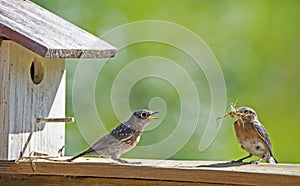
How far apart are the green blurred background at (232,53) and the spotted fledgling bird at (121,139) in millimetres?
3226

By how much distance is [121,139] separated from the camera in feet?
11.7

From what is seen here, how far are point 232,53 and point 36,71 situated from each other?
3694mm

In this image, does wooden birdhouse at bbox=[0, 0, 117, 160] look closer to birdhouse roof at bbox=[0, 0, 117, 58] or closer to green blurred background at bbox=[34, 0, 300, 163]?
birdhouse roof at bbox=[0, 0, 117, 58]

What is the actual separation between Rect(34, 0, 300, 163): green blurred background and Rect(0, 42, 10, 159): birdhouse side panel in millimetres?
3259

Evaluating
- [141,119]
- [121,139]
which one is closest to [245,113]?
[141,119]

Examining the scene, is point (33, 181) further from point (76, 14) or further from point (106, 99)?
point (76, 14)

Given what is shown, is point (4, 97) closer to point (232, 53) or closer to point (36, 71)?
point (36, 71)

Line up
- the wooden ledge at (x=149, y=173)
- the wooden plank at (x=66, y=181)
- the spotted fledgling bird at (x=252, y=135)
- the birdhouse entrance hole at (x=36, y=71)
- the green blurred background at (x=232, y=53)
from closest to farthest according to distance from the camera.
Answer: the wooden ledge at (x=149, y=173), the wooden plank at (x=66, y=181), the spotted fledgling bird at (x=252, y=135), the birdhouse entrance hole at (x=36, y=71), the green blurred background at (x=232, y=53)

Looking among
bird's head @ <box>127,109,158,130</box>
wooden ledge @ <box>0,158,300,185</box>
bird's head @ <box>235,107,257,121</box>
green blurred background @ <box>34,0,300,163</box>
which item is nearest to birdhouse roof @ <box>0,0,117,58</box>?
bird's head @ <box>127,109,158,130</box>

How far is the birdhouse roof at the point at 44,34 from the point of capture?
3.36 m

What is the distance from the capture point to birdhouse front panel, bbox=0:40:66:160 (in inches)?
141

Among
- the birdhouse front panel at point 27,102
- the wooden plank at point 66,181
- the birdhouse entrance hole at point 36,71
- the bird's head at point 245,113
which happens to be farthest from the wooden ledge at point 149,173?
the birdhouse entrance hole at point 36,71

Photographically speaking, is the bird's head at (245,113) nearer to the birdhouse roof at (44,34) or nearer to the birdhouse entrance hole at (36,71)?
the birdhouse roof at (44,34)

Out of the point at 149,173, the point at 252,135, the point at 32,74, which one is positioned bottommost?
the point at 149,173
